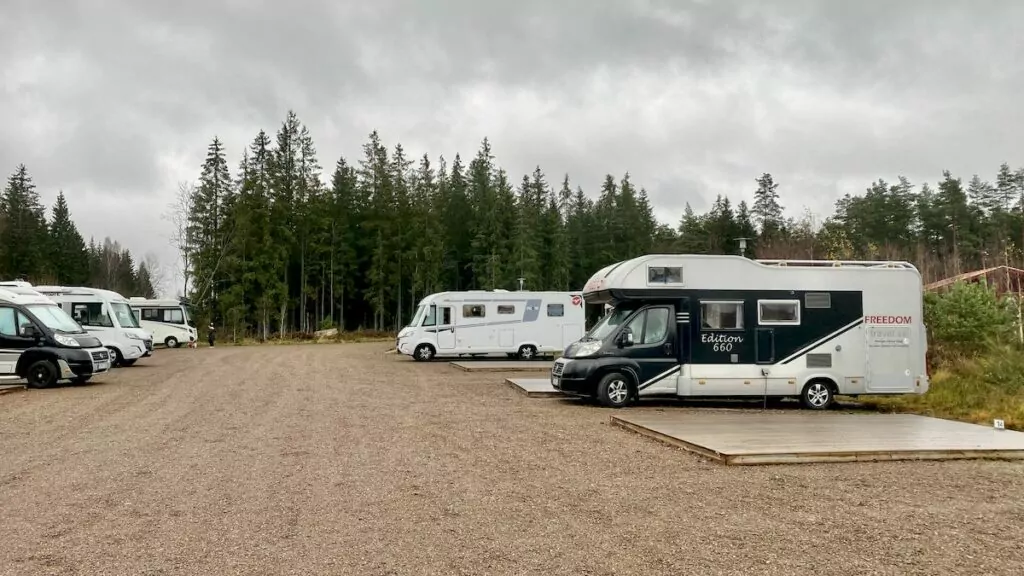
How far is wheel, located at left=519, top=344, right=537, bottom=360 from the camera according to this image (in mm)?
27328

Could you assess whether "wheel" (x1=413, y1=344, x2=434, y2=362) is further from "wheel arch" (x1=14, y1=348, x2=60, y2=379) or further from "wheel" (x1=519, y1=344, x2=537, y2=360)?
"wheel arch" (x1=14, y1=348, x2=60, y2=379)

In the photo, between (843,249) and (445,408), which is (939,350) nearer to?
(445,408)

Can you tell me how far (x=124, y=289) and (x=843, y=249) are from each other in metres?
75.3

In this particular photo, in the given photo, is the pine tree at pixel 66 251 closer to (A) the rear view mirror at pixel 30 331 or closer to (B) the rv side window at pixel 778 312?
(A) the rear view mirror at pixel 30 331

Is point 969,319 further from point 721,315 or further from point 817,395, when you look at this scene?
point 721,315

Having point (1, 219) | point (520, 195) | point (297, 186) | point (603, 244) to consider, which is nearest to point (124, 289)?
point (1, 219)

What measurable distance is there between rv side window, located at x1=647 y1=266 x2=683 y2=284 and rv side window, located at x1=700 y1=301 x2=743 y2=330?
24.5 inches

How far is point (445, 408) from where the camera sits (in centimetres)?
1308

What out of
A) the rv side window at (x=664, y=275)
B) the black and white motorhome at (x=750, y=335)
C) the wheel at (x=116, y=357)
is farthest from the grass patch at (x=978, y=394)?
the wheel at (x=116, y=357)

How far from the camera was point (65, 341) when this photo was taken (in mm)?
17266

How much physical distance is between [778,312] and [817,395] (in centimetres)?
164

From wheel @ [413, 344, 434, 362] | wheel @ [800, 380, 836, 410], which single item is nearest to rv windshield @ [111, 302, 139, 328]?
wheel @ [413, 344, 434, 362]

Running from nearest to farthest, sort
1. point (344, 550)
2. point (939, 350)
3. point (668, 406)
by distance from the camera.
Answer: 1. point (344, 550)
2. point (668, 406)
3. point (939, 350)

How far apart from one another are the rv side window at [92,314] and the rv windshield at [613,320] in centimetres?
1750
